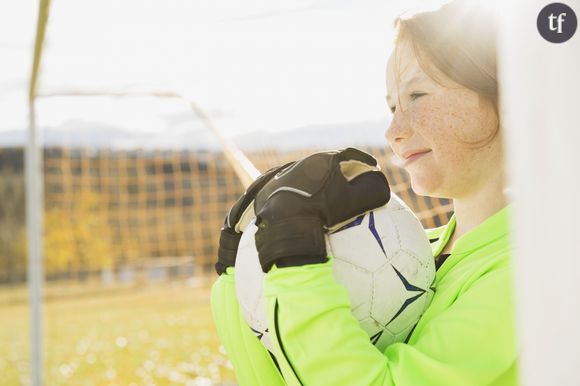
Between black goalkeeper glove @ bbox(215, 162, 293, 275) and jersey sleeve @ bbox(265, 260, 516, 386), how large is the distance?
267mm

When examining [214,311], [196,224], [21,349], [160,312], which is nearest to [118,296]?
[196,224]

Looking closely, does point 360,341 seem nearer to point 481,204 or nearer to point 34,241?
point 481,204

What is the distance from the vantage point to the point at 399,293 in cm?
116

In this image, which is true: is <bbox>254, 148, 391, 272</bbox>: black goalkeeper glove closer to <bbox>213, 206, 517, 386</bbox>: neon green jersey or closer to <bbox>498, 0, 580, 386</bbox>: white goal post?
<bbox>213, 206, 517, 386</bbox>: neon green jersey

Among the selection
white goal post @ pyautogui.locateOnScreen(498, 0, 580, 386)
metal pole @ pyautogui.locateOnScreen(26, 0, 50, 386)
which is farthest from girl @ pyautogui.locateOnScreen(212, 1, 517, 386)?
metal pole @ pyautogui.locateOnScreen(26, 0, 50, 386)

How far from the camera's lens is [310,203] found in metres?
1.03

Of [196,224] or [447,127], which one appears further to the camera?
[196,224]

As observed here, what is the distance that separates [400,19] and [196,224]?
17200mm

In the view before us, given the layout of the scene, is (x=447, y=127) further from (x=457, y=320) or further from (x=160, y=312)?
(x=160, y=312)

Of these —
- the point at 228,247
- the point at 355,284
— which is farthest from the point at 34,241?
the point at 355,284

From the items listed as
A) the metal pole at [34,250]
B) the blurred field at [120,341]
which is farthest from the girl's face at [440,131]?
the blurred field at [120,341]

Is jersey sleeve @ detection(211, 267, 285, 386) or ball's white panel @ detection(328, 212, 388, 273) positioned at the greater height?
ball's white panel @ detection(328, 212, 388, 273)

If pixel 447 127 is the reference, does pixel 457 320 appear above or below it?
below

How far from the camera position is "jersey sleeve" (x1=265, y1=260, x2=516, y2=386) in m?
0.98
